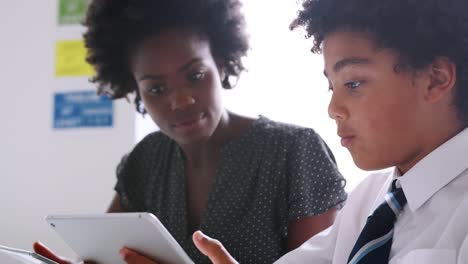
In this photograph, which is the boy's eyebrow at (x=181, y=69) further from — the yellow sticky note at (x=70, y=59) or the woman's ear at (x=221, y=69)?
the yellow sticky note at (x=70, y=59)

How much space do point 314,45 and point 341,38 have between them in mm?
122

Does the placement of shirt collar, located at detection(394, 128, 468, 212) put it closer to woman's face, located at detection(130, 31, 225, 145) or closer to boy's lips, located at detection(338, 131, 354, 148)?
boy's lips, located at detection(338, 131, 354, 148)

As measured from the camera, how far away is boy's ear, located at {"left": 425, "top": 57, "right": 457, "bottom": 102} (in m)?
0.69

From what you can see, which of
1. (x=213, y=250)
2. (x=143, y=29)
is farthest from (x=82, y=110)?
(x=213, y=250)

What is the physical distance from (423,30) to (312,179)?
0.48m

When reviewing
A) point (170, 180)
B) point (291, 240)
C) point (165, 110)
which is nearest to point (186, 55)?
point (165, 110)

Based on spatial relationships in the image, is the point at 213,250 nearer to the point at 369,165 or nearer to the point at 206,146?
the point at 369,165

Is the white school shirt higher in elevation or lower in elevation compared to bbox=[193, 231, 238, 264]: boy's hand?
higher

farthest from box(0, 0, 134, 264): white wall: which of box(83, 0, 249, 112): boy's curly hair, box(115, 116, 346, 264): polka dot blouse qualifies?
box(115, 116, 346, 264): polka dot blouse

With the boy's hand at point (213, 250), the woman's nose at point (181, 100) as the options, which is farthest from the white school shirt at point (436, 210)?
the woman's nose at point (181, 100)

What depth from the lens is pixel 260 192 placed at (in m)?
1.14

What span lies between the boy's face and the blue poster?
3.42ft

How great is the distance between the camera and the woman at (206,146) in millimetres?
1108

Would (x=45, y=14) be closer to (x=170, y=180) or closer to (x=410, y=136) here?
(x=170, y=180)
